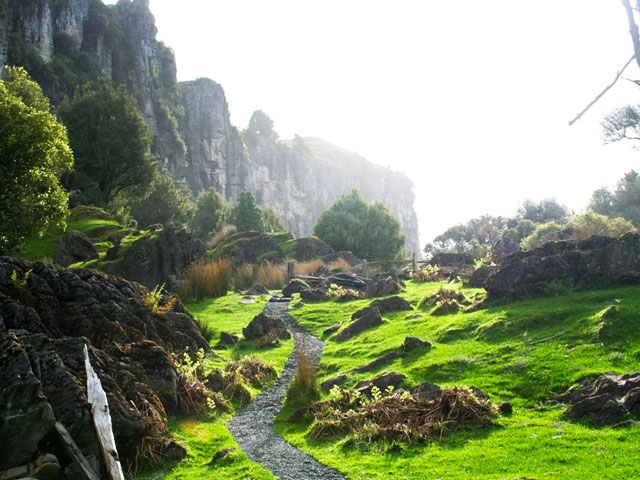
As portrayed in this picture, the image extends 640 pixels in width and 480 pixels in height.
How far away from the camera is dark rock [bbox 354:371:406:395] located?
9.14 m

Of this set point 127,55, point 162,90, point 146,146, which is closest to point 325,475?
point 146,146

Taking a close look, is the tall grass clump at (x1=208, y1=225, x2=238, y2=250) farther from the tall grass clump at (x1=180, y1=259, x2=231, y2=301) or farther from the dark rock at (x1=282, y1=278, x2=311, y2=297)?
the tall grass clump at (x1=180, y1=259, x2=231, y2=301)

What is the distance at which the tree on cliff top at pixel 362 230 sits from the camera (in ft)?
169

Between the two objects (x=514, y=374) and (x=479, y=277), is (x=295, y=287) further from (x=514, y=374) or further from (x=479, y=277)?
(x=514, y=374)

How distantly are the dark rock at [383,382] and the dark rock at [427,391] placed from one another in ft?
2.79

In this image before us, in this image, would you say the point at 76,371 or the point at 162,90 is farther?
the point at 162,90

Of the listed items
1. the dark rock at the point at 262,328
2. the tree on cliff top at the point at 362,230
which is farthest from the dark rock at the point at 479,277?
the tree on cliff top at the point at 362,230

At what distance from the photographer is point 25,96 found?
33594 millimetres

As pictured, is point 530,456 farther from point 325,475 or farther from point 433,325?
point 433,325

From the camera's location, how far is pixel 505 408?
293 inches

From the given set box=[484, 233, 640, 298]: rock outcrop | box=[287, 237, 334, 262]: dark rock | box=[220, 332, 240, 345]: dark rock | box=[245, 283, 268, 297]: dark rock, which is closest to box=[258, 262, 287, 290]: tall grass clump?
box=[245, 283, 268, 297]: dark rock

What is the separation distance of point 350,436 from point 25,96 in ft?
119

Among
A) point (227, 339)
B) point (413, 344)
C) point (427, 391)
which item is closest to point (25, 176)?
point (227, 339)

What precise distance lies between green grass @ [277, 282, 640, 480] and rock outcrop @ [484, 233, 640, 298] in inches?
24.7
